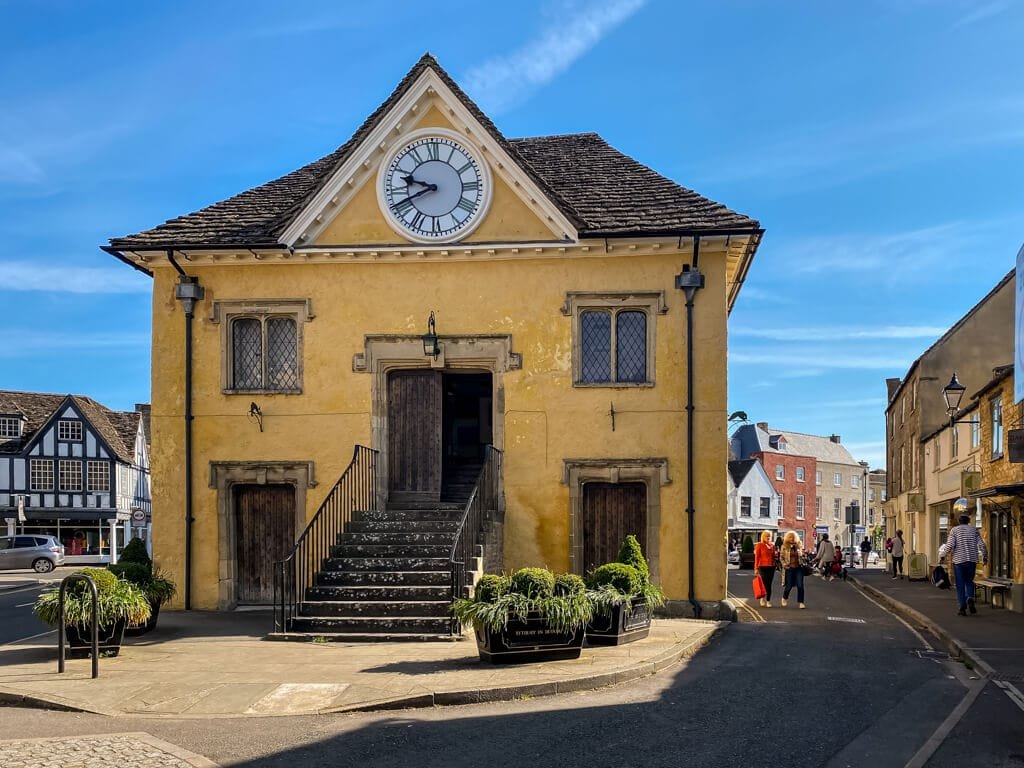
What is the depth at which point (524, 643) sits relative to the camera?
1156 centimetres

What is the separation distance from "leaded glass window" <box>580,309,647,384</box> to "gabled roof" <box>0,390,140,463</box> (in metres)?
46.3

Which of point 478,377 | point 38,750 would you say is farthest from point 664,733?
point 478,377

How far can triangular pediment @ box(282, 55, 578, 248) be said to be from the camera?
59.5ft

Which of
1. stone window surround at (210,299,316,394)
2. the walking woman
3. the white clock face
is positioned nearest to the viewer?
the white clock face

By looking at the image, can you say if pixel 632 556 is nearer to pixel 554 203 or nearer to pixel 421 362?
pixel 421 362

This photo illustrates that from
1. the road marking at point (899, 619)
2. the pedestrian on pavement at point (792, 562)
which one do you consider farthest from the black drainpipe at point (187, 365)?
the road marking at point (899, 619)

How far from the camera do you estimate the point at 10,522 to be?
5259 cm

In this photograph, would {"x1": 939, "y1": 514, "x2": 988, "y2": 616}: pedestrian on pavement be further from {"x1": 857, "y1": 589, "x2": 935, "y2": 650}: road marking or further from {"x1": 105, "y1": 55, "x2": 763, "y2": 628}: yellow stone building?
{"x1": 105, "y1": 55, "x2": 763, "y2": 628}: yellow stone building

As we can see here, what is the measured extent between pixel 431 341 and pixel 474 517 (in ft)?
11.1

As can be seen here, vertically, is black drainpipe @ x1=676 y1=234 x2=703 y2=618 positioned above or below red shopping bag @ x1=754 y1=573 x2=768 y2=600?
above

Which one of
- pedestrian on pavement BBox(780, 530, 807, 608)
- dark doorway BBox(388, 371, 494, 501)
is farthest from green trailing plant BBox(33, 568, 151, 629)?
pedestrian on pavement BBox(780, 530, 807, 608)

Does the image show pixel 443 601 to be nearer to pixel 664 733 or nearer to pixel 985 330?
pixel 664 733

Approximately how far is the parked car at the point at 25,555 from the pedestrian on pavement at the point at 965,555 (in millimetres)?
36030

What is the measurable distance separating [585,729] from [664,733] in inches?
25.4
